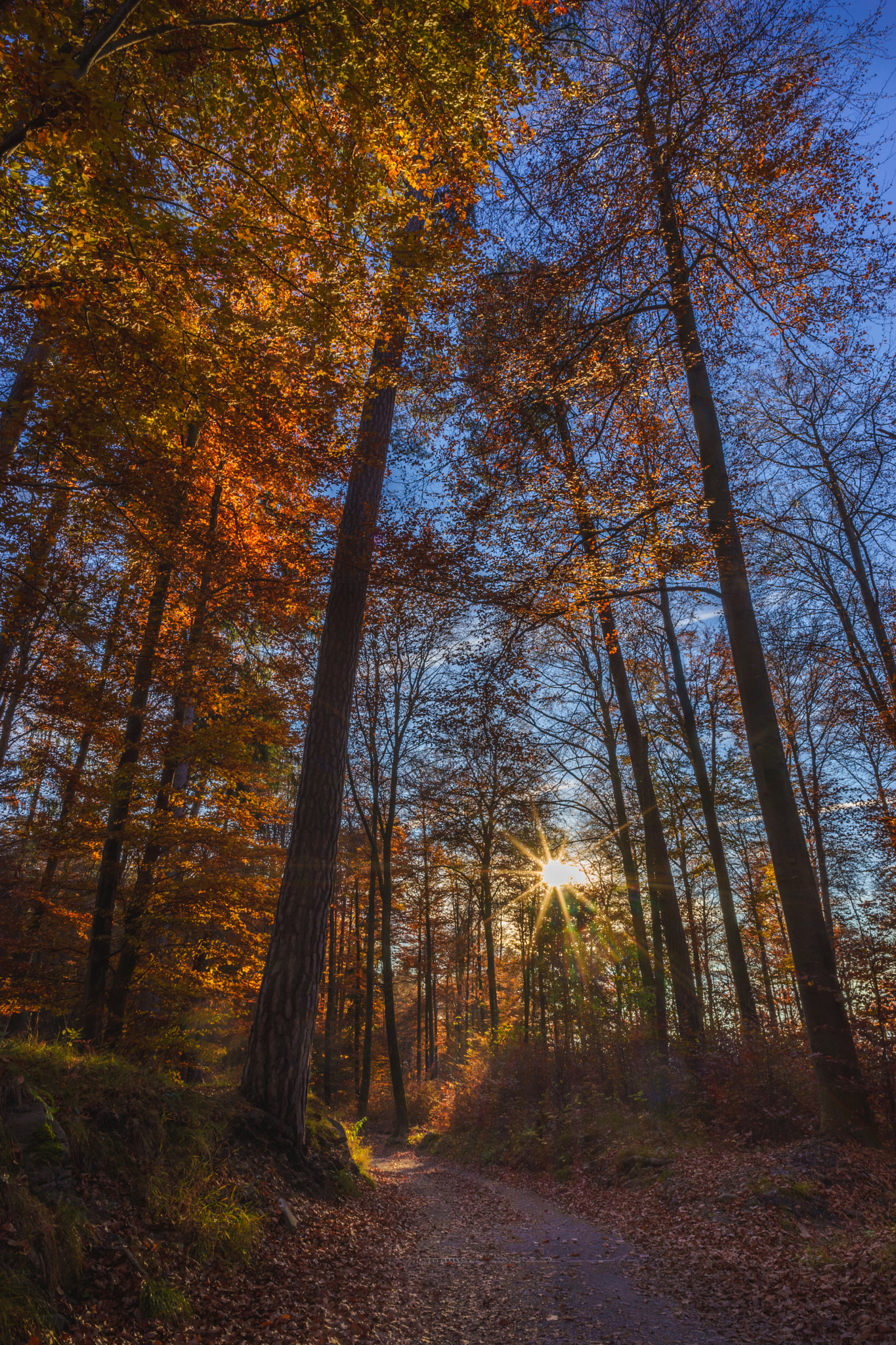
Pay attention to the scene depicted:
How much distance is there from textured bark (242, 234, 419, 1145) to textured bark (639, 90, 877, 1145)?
4.25m

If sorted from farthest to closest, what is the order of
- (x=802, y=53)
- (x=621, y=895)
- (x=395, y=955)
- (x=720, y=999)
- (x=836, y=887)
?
(x=395, y=955) → (x=836, y=887) → (x=621, y=895) → (x=720, y=999) → (x=802, y=53)

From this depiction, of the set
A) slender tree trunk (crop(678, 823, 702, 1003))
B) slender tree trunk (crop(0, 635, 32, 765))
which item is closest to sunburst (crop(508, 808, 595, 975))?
slender tree trunk (crop(678, 823, 702, 1003))

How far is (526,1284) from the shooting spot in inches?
203

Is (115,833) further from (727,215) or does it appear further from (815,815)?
(815,815)

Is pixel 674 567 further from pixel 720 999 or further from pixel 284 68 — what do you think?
pixel 720 999

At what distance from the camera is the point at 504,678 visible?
8922mm

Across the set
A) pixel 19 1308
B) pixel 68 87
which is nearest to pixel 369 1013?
pixel 19 1308

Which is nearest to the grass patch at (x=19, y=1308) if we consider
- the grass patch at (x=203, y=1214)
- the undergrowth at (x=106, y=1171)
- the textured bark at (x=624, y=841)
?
the undergrowth at (x=106, y=1171)

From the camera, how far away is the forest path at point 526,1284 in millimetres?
4172

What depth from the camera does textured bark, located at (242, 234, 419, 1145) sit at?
629 centimetres

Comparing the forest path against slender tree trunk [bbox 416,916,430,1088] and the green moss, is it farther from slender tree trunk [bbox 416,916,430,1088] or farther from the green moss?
slender tree trunk [bbox 416,916,430,1088]

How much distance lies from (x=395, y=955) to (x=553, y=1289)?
79.5 feet

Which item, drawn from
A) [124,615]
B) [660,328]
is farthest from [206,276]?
[660,328]

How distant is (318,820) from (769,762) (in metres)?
5.68
